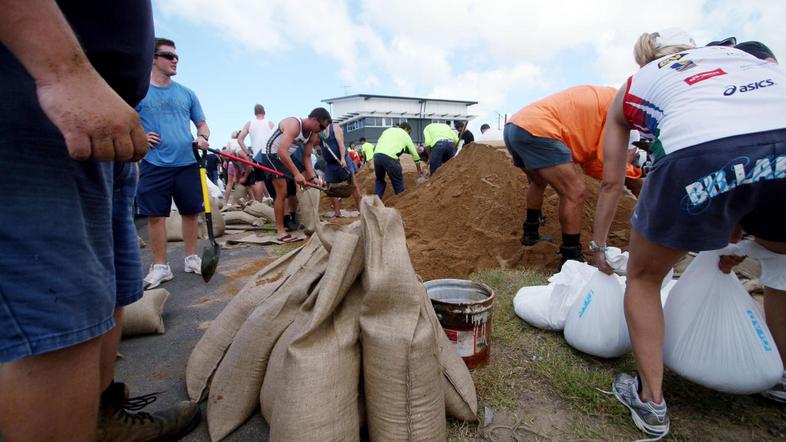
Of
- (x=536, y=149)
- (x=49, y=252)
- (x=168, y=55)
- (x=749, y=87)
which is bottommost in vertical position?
(x=49, y=252)

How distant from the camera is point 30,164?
2.46ft

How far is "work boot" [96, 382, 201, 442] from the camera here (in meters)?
1.24

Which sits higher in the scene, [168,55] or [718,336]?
[168,55]

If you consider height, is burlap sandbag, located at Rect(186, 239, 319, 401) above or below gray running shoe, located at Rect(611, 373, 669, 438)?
above

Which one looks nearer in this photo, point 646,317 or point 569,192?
point 646,317

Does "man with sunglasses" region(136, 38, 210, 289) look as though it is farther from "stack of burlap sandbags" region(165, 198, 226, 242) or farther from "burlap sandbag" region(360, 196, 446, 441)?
"burlap sandbag" region(360, 196, 446, 441)

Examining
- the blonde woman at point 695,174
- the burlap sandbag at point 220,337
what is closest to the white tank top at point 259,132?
the burlap sandbag at point 220,337

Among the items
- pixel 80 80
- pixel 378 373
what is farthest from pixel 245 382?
pixel 80 80

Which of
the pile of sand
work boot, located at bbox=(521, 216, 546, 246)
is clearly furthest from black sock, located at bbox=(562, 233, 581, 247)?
work boot, located at bbox=(521, 216, 546, 246)

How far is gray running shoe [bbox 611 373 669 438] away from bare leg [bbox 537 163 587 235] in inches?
68.6

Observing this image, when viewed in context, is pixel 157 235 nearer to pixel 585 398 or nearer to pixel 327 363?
pixel 327 363

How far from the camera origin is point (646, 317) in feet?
4.56

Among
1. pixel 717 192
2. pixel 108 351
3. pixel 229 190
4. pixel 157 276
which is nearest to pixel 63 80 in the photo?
pixel 108 351

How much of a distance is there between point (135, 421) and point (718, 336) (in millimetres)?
2073
